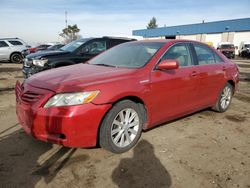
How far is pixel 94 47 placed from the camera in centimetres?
848

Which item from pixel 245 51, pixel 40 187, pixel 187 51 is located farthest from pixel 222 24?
pixel 40 187

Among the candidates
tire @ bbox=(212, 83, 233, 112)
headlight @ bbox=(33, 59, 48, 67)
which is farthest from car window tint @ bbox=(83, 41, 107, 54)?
tire @ bbox=(212, 83, 233, 112)

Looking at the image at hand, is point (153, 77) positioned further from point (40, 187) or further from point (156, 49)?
point (40, 187)

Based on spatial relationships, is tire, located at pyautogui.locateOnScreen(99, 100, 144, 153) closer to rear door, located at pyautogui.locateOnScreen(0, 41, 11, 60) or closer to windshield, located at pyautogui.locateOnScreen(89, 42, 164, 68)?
windshield, located at pyautogui.locateOnScreen(89, 42, 164, 68)

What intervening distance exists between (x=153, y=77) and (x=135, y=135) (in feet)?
3.00

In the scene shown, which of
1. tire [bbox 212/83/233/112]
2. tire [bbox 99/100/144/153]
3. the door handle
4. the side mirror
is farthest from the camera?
tire [bbox 212/83/233/112]

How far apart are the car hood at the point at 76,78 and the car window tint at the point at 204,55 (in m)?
1.73

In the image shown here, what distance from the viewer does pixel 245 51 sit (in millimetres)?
34156

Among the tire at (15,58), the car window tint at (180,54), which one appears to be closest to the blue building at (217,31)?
the tire at (15,58)

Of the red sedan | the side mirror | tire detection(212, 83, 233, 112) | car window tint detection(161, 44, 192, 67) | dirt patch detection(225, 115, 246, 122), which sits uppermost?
car window tint detection(161, 44, 192, 67)

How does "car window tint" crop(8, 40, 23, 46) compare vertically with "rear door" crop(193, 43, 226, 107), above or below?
above

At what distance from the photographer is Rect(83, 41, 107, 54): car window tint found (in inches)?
326

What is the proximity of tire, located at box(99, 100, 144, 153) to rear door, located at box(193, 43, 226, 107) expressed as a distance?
5.36ft

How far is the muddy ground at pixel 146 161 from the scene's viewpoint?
9.63 ft
